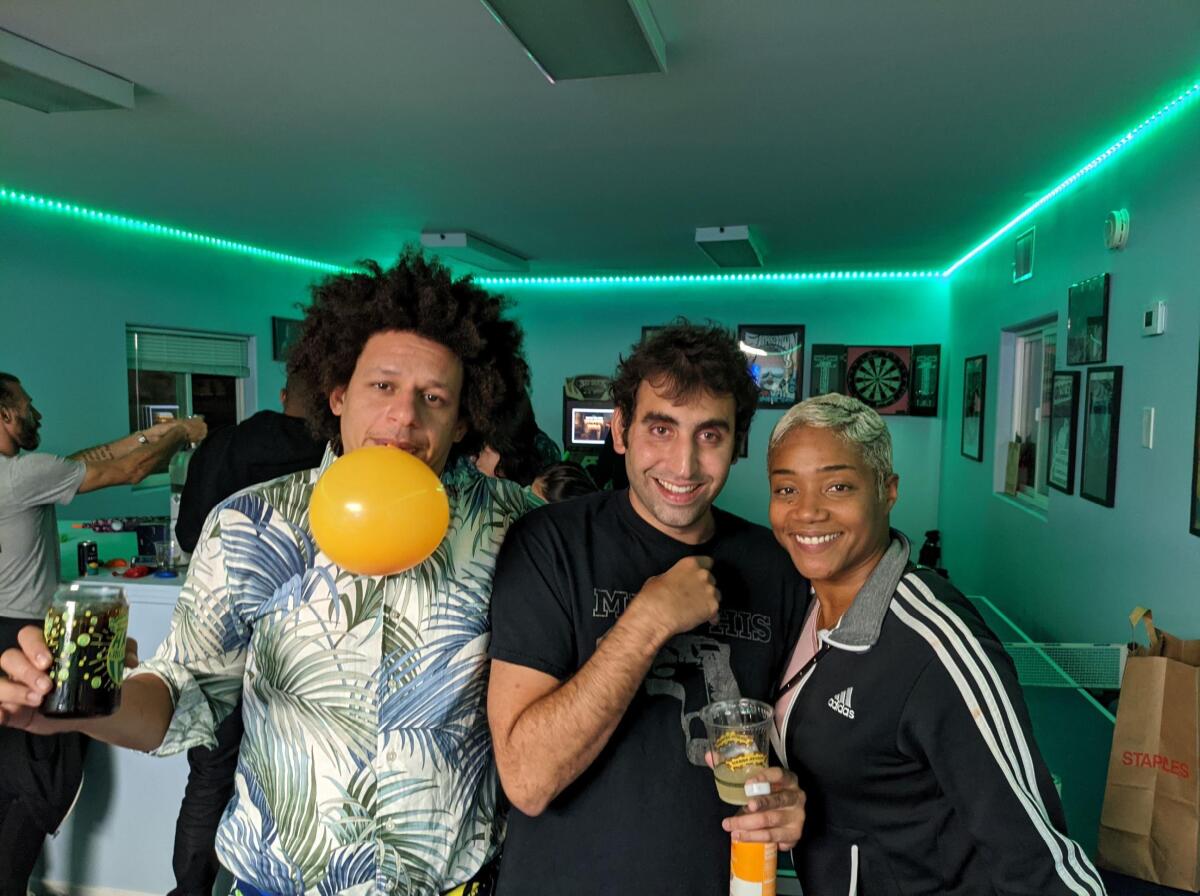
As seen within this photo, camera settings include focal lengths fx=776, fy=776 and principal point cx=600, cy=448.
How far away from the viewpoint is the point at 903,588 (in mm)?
1282

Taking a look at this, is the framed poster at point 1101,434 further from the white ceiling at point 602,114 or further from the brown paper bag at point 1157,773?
the brown paper bag at point 1157,773

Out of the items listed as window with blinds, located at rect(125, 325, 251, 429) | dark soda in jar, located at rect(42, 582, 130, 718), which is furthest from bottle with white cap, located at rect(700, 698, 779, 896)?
window with blinds, located at rect(125, 325, 251, 429)

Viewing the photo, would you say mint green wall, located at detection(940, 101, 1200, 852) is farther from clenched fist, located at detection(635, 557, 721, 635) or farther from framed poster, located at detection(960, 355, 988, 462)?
clenched fist, located at detection(635, 557, 721, 635)

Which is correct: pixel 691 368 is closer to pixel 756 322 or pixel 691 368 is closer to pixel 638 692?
pixel 638 692

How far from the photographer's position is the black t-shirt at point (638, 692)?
1200mm

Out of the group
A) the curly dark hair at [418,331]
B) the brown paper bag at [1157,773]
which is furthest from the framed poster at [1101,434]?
the curly dark hair at [418,331]

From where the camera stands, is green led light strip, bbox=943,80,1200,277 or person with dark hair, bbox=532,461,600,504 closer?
person with dark hair, bbox=532,461,600,504

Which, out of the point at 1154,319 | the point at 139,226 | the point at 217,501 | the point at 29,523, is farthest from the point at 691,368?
the point at 139,226

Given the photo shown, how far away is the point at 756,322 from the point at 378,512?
24.8 ft

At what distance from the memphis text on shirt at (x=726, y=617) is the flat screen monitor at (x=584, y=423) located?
23.5ft

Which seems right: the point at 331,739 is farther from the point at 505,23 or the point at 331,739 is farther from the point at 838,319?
the point at 838,319

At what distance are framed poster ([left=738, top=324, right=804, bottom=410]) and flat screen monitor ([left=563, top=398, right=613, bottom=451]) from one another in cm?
167

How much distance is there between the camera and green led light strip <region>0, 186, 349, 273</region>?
16.5 feet

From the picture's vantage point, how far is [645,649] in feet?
3.70
